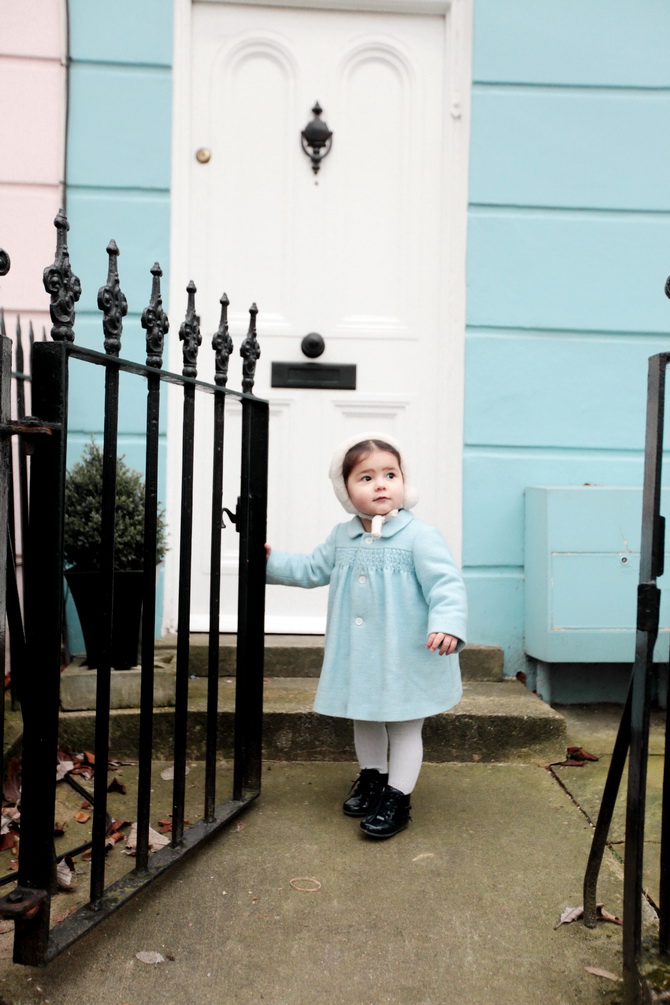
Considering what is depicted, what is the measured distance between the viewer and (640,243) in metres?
3.95

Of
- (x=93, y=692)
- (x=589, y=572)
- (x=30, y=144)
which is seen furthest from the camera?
(x=30, y=144)

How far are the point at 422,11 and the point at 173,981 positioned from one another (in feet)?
12.8

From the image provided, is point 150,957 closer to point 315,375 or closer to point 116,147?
point 315,375

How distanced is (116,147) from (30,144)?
1.17ft

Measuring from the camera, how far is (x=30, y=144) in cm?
378

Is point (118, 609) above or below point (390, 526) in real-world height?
below

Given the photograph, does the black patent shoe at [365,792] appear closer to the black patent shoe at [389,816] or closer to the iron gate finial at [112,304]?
the black patent shoe at [389,816]

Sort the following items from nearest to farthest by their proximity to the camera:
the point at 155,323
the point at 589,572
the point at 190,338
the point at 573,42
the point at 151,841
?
the point at 155,323 → the point at 190,338 → the point at 151,841 → the point at 589,572 → the point at 573,42

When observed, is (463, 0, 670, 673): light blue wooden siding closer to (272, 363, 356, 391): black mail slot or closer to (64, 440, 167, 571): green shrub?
(272, 363, 356, 391): black mail slot

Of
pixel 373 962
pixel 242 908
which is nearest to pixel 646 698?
pixel 373 962

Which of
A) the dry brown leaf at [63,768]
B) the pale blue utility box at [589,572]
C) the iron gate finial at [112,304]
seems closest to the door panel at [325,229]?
the pale blue utility box at [589,572]

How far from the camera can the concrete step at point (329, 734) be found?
322 centimetres

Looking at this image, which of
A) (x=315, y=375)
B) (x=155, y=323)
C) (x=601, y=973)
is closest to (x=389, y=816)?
(x=601, y=973)

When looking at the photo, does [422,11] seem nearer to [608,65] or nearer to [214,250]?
[608,65]
